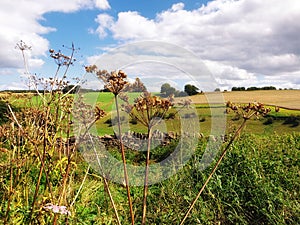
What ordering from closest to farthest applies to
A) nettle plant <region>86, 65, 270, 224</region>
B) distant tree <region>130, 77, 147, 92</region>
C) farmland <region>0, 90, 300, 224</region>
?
1. nettle plant <region>86, 65, 270, 224</region>
2. distant tree <region>130, 77, 147, 92</region>
3. farmland <region>0, 90, 300, 224</region>

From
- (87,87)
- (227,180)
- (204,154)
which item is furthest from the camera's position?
(204,154)

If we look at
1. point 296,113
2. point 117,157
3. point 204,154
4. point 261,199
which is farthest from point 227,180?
point 296,113

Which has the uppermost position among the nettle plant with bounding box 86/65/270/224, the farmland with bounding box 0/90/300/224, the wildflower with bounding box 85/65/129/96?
the wildflower with bounding box 85/65/129/96

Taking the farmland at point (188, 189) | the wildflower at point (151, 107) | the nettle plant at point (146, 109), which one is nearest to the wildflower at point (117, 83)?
the nettle plant at point (146, 109)

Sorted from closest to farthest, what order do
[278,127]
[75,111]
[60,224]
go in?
1. [75,111]
2. [60,224]
3. [278,127]

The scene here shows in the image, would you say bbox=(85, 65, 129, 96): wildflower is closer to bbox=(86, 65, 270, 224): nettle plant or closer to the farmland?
bbox=(86, 65, 270, 224): nettle plant

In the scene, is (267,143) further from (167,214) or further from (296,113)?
(296,113)

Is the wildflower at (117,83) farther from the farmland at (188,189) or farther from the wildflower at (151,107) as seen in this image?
the farmland at (188,189)

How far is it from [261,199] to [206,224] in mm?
609

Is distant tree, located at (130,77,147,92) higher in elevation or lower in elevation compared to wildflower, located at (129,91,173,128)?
higher

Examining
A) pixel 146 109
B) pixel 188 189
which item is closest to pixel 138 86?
pixel 146 109

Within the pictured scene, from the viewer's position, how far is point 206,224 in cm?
315

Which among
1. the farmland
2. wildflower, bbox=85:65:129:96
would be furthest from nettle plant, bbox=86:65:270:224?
the farmland

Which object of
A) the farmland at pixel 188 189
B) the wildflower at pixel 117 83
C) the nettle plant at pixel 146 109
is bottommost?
the farmland at pixel 188 189
